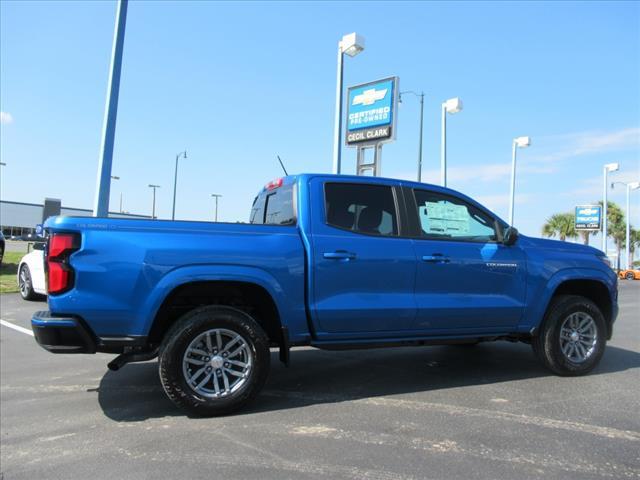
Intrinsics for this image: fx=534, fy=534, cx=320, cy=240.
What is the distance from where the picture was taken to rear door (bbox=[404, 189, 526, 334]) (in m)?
4.93

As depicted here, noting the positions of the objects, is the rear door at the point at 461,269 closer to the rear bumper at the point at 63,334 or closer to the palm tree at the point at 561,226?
the rear bumper at the point at 63,334

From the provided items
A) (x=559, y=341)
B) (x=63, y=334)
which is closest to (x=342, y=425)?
(x=63, y=334)

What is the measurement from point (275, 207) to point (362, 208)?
3.08 ft

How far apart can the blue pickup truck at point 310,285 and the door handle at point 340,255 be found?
0.04 ft

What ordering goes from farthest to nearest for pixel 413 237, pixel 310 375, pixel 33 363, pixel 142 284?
1. pixel 33 363
2. pixel 310 375
3. pixel 413 237
4. pixel 142 284

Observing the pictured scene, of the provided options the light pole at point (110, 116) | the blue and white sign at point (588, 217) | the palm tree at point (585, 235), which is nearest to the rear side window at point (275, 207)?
the light pole at point (110, 116)

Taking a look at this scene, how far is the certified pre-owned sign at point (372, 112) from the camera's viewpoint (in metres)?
16.1

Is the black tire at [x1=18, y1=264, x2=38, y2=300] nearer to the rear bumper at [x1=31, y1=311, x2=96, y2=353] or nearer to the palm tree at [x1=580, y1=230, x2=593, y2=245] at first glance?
the rear bumper at [x1=31, y1=311, x2=96, y2=353]

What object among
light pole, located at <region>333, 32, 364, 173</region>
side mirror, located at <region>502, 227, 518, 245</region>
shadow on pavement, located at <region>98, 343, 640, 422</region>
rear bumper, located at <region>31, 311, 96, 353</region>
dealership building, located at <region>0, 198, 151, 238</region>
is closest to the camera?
rear bumper, located at <region>31, 311, 96, 353</region>

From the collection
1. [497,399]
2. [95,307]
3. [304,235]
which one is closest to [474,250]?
[497,399]

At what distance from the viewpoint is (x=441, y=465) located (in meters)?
3.30

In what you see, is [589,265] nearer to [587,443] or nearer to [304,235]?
[587,443]

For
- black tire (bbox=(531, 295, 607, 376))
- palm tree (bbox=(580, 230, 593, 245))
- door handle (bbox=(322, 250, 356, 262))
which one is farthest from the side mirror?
palm tree (bbox=(580, 230, 593, 245))

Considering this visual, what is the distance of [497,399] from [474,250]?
1381mm
